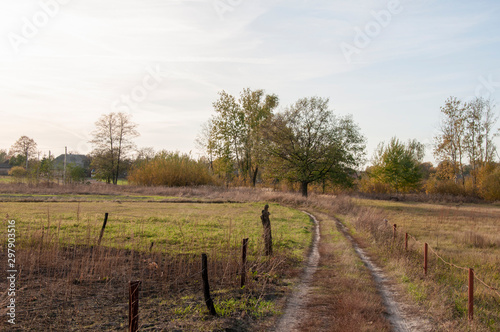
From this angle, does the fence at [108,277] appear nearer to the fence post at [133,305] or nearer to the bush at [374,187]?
the fence post at [133,305]

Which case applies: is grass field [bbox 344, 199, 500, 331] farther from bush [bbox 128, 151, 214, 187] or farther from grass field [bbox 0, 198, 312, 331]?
bush [bbox 128, 151, 214, 187]

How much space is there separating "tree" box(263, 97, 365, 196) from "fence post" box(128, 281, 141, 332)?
36485mm

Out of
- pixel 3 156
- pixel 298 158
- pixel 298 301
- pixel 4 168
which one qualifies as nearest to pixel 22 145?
pixel 4 168

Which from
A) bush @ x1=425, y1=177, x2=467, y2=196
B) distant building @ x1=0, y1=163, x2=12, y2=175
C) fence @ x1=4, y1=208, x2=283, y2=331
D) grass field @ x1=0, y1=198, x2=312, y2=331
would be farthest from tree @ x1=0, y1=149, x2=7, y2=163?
fence @ x1=4, y1=208, x2=283, y2=331

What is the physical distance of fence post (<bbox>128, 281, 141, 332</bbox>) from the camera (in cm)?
553

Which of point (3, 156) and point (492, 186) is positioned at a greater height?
point (3, 156)

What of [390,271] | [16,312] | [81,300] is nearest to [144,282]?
[81,300]

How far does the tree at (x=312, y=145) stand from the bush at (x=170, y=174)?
16.9 metres

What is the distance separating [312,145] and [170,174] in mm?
21939

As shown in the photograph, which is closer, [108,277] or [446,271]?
[108,277]

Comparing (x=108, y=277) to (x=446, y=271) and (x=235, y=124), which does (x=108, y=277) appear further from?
(x=235, y=124)

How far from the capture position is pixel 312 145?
43.1 metres

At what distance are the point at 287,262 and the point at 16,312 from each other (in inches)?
291

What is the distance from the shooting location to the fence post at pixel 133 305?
5.53 metres
